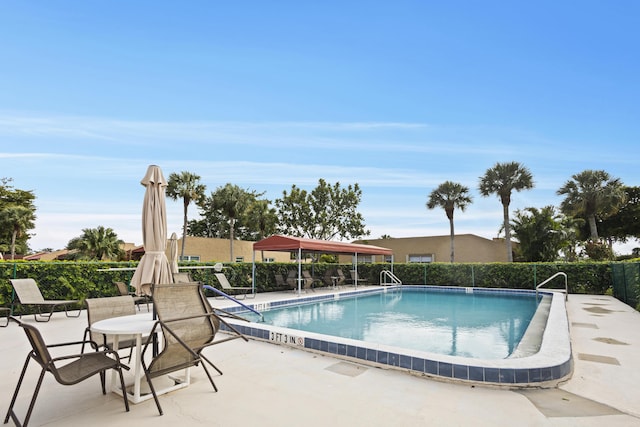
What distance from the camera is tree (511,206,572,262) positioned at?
2323 centimetres

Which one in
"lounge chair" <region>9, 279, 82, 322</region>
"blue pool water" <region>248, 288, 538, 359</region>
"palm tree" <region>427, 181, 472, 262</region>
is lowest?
"blue pool water" <region>248, 288, 538, 359</region>

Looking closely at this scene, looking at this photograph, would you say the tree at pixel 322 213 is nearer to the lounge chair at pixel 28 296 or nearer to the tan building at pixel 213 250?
the tan building at pixel 213 250

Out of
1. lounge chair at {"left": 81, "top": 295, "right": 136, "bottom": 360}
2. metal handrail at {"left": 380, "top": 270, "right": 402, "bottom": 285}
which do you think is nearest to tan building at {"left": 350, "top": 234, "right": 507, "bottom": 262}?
metal handrail at {"left": 380, "top": 270, "right": 402, "bottom": 285}

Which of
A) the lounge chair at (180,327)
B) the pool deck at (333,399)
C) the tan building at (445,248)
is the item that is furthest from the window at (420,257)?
the lounge chair at (180,327)

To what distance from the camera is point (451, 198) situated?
1079 inches

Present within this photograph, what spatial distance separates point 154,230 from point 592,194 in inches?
1176

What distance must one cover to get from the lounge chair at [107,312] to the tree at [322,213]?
29556 mm

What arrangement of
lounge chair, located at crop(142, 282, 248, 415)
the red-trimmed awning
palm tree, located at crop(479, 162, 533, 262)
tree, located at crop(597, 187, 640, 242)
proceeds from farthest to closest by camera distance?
1. tree, located at crop(597, 187, 640, 242)
2. palm tree, located at crop(479, 162, 533, 262)
3. the red-trimmed awning
4. lounge chair, located at crop(142, 282, 248, 415)

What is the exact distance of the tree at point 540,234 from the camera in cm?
2323

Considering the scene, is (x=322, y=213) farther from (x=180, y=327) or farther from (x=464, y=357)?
(x=180, y=327)

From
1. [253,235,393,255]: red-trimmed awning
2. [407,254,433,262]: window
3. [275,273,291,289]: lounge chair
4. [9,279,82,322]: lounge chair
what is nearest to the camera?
[9,279,82,322]: lounge chair

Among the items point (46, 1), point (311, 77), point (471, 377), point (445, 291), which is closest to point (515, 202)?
point (445, 291)

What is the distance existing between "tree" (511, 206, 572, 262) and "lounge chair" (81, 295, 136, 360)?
25.1m

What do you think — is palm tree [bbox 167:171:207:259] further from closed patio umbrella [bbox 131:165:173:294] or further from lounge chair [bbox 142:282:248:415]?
lounge chair [bbox 142:282:248:415]
